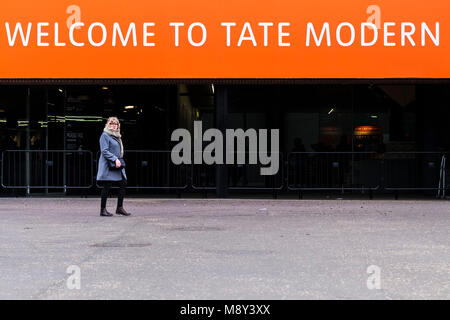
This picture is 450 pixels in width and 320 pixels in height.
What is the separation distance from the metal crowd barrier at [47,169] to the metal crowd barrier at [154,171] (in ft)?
1.33

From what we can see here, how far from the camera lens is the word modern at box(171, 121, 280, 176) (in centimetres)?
1619

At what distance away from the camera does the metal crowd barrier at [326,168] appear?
15.7 meters

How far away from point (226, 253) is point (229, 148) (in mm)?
8687

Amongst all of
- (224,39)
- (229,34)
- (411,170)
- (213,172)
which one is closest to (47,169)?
(213,172)

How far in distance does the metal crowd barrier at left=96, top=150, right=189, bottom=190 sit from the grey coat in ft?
12.0

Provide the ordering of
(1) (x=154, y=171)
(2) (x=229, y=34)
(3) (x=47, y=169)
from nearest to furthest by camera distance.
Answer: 1. (2) (x=229, y=34)
2. (1) (x=154, y=171)
3. (3) (x=47, y=169)

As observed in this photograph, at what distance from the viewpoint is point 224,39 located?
1608cm

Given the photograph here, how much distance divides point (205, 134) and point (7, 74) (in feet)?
17.6

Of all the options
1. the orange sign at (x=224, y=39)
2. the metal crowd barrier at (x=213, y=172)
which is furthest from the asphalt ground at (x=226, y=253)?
the orange sign at (x=224, y=39)

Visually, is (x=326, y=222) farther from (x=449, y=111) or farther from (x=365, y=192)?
(x=449, y=111)

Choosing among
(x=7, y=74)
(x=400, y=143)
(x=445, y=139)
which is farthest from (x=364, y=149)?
(x=7, y=74)

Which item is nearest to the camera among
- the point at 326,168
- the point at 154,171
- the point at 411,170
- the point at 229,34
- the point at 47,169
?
the point at 326,168

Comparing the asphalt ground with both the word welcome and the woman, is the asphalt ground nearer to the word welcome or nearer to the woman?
the woman

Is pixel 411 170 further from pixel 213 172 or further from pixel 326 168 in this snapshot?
pixel 213 172
